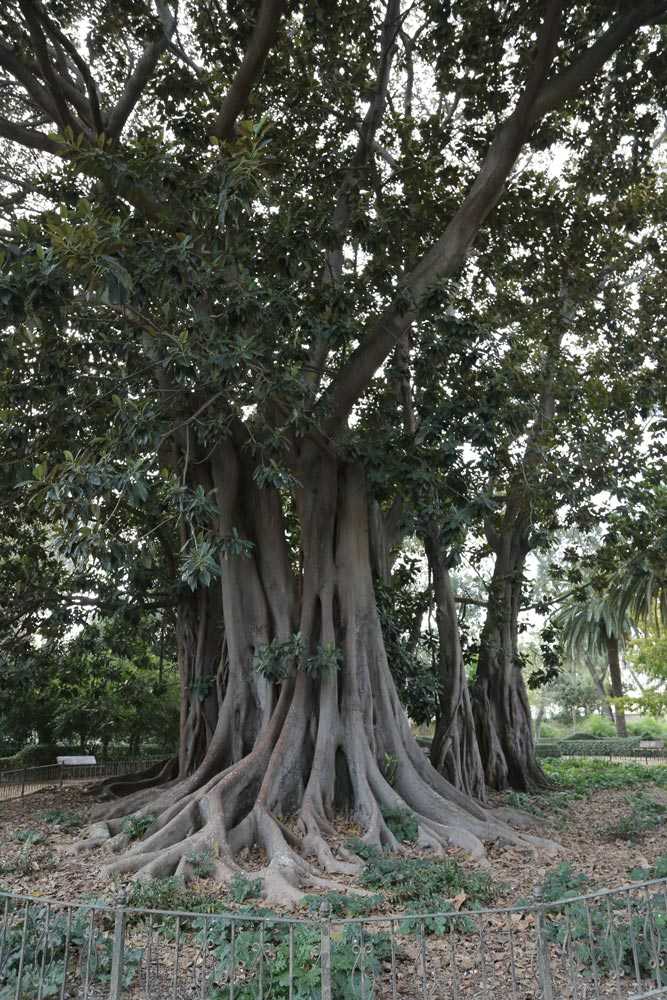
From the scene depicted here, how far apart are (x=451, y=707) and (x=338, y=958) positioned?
689 cm

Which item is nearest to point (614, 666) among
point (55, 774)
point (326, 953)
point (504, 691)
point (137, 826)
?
point (504, 691)

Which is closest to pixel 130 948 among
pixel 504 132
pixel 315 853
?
pixel 315 853

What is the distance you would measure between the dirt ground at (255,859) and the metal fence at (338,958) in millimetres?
998

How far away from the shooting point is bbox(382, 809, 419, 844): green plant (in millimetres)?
7562

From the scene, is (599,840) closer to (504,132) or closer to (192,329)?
(192,329)

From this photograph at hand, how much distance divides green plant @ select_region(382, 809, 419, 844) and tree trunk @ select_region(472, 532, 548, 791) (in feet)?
17.2

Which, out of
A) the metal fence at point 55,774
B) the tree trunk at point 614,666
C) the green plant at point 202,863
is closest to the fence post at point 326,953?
the green plant at point 202,863

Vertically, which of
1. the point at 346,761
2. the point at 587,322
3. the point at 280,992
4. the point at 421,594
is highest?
the point at 587,322

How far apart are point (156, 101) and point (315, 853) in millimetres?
8746

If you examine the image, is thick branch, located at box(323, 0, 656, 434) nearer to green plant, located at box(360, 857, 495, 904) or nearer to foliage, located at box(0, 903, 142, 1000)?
green plant, located at box(360, 857, 495, 904)

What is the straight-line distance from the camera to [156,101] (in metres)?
9.99

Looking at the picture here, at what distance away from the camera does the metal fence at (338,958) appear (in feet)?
13.4

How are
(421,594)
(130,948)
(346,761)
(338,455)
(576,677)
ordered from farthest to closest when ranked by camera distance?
1. (576,677)
2. (421,594)
3. (338,455)
4. (346,761)
5. (130,948)

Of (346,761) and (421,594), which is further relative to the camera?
(421,594)
